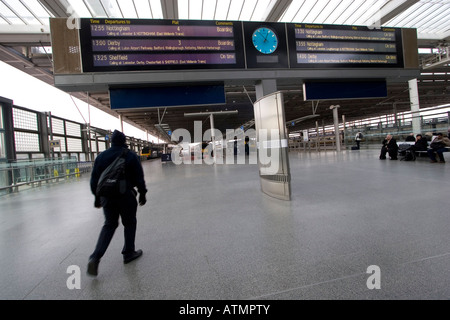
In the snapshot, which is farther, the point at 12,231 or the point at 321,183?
the point at 321,183

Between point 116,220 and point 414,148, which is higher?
point 414,148

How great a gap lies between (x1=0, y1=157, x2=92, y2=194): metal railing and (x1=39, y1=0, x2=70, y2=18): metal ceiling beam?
6.37 m

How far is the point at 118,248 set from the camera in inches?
109

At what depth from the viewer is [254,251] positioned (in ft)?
8.02

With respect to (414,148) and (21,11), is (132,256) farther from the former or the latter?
(414,148)

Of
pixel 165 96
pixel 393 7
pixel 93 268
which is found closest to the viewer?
pixel 93 268

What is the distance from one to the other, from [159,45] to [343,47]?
16.6 feet

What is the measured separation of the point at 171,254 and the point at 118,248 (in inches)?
33.1

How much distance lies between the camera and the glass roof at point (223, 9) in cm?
700

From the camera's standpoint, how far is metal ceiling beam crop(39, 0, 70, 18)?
21.0 feet

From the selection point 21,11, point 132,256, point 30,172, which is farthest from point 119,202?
point 30,172

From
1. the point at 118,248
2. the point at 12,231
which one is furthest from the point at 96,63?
the point at 118,248

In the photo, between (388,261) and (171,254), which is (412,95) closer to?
(388,261)

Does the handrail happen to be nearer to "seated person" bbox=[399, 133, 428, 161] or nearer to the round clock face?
the round clock face
